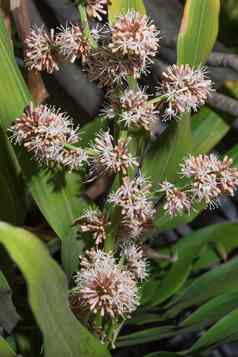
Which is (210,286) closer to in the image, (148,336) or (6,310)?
(148,336)

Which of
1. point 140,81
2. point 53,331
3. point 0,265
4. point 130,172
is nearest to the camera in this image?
point 53,331

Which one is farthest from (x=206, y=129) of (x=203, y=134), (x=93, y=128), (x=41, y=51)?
(x=41, y=51)

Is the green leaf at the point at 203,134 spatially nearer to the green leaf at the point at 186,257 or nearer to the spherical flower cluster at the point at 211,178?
the green leaf at the point at 186,257

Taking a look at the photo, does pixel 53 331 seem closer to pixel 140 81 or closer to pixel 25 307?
pixel 25 307

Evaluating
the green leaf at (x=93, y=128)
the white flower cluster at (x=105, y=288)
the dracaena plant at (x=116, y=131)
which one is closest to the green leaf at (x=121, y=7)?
the dracaena plant at (x=116, y=131)

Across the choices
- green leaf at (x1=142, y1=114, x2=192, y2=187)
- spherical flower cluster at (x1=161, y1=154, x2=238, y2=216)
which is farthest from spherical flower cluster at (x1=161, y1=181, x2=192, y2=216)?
green leaf at (x1=142, y1=114, x2=192, y2=187)

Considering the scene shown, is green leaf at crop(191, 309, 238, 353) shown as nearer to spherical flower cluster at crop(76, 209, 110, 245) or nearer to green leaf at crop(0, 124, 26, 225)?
spherical flower cluster at crop(76, 209, 110, 245)

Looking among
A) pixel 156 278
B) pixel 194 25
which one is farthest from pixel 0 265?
pixel 194 25
